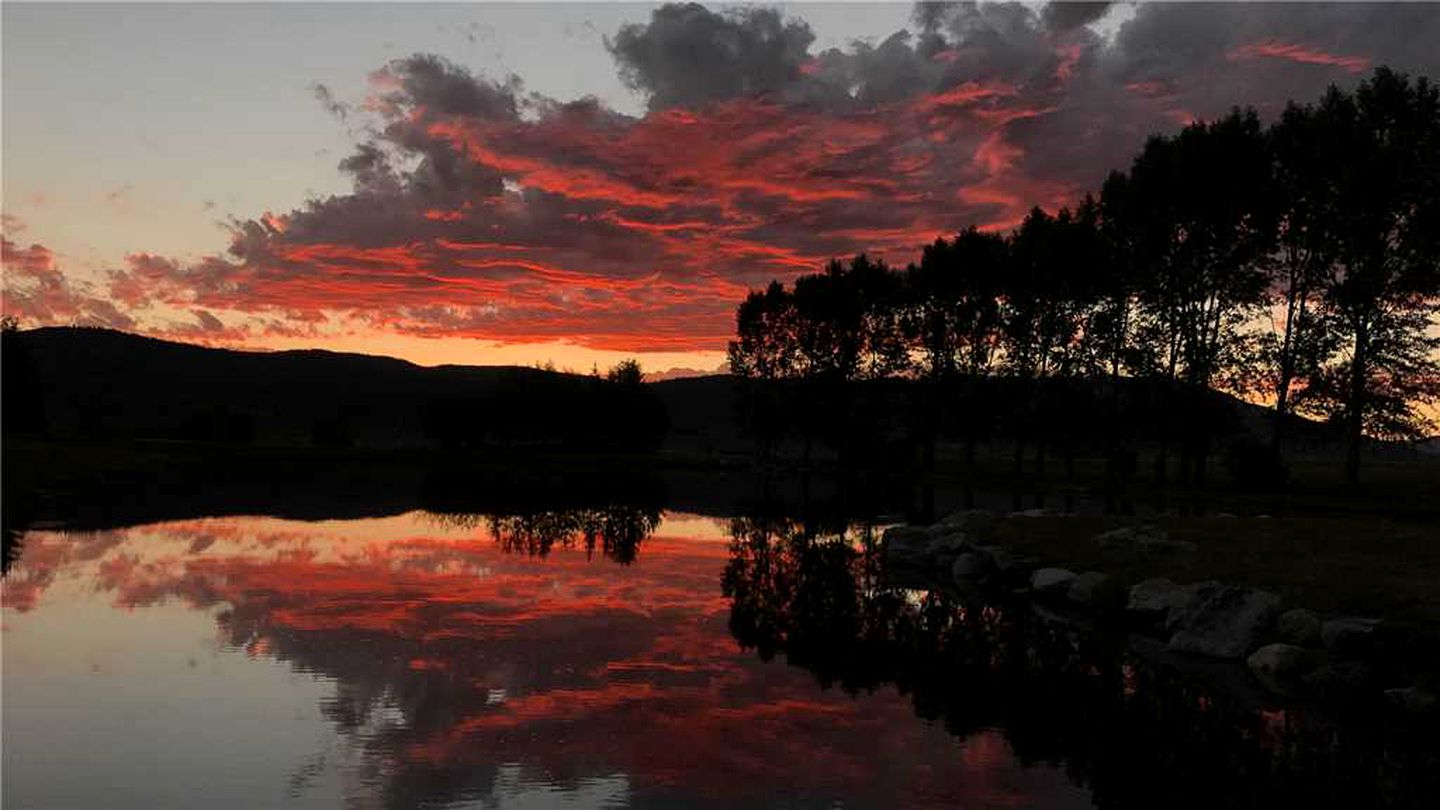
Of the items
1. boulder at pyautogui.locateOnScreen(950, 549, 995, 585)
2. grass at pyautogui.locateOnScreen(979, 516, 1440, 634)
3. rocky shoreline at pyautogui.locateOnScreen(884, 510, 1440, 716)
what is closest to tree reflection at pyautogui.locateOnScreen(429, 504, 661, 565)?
boulder at pyautogui.locateOnScreen(950, 549, 995, 585)

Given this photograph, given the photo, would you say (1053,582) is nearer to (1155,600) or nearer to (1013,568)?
(1013,568)

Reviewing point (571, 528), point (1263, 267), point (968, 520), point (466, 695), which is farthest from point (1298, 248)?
point (466, 695)

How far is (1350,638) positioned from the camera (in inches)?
693

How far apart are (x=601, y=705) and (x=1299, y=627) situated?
13.7m

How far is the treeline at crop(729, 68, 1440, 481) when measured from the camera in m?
50.0

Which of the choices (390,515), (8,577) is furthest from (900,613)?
(390,515)

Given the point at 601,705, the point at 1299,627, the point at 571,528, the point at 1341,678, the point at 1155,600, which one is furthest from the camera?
the point at 571,528

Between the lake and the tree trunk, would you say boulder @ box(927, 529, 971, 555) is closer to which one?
the lake

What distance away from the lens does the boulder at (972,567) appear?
2995 cm

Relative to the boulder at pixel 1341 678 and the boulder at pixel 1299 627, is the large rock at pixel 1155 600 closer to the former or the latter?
the boulder at pixel 1299 627

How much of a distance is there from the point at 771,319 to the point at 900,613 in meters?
93.6

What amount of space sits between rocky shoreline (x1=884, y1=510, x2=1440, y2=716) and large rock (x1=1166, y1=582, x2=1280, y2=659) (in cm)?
2

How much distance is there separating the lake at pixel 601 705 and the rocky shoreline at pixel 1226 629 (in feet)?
4.55

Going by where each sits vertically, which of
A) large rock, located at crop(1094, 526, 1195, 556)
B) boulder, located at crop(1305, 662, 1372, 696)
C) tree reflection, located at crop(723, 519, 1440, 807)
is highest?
large rock, located at crop(1094, 526, 1195, 556)
